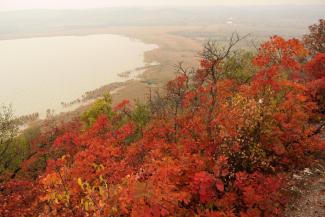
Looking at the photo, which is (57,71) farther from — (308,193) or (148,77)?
(308,193)

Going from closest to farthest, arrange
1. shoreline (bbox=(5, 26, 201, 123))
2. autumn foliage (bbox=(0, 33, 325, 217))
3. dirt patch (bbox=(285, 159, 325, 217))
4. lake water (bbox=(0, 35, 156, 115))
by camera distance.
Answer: autumn foliage (bbox=(0, 33, 325, 217)) < dirt patch (bbox=(285, 159, 325, 217)) < shoreline (bbox=(5, 26, 201, 123)) < lake water (bbox=(0, 35, 156, 115))

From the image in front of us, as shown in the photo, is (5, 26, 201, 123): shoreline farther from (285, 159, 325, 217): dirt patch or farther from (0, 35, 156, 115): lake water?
(285, 159, 325, 217): dirt patch

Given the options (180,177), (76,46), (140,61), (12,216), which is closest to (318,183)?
(180,177)

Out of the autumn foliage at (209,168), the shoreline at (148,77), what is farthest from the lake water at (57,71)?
the autumn foliage at (209,168)

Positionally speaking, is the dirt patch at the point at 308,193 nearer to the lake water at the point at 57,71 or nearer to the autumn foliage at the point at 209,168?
the autumn foliage at the point at 209,168

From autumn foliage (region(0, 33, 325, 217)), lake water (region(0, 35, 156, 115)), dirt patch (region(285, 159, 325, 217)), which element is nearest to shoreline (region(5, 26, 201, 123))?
lake water (region(0, 35, 156, 115))

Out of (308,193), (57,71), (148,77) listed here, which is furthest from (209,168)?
(57,71)

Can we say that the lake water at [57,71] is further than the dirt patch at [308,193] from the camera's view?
Yes

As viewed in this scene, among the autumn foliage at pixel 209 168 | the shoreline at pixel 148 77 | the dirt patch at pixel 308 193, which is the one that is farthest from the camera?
the shoreline at pixel 148 77

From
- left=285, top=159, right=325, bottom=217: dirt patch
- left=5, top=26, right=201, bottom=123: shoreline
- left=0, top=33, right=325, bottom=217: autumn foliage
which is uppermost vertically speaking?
left=0, top=33, right=325, bottom=217: autumn foliage
